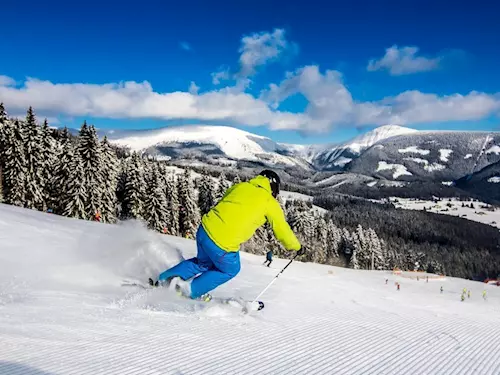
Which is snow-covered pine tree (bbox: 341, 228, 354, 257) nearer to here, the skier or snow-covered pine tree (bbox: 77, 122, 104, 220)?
snow-covered pine tree (bbox: 77, 122, 104, 220)

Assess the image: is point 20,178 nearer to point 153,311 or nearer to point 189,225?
point 189,225

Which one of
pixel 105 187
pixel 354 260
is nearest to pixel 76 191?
pixel 105 187

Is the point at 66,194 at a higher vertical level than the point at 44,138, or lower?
lower

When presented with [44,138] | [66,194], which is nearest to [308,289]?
[66,194]

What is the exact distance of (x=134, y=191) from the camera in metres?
46.3

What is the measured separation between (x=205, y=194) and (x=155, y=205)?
510 inches

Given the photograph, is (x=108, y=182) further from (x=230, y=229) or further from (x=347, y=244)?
(x=347, y=244)

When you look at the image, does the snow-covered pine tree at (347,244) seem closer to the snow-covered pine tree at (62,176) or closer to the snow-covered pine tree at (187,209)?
the snow-covered pine tree at (187,209)

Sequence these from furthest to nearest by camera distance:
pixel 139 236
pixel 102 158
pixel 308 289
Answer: pixel 102 158, pixel 308 289, pixel 139 236

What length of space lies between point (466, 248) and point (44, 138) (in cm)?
14937

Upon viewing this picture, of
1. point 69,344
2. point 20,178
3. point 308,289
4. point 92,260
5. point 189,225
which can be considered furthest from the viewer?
point 189,225

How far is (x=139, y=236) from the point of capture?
984 cm

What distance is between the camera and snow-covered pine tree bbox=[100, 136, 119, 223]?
42.1 metres

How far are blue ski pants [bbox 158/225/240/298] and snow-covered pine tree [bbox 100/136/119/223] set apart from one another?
120 feet
